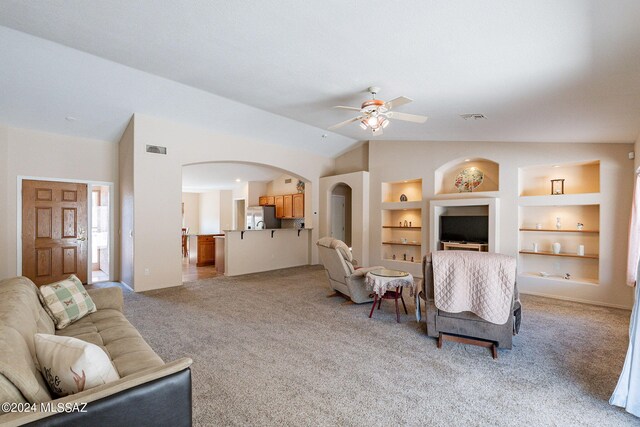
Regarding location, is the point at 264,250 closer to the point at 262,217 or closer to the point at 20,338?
the point at 262,217

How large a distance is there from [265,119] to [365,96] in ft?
8.92

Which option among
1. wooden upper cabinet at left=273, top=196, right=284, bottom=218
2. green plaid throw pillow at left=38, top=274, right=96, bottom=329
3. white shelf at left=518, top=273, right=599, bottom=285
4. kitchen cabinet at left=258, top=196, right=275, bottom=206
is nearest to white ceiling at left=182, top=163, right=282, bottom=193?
kitchen cabinet at left=258, top=196, right=275, bottom=206

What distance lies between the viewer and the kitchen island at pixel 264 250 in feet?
22.2

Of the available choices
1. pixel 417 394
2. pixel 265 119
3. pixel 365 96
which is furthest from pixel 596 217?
pixel 265 119

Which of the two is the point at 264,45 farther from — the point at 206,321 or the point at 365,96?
the point at 206,321

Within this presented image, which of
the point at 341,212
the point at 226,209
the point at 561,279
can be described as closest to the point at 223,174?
the point at 226,209

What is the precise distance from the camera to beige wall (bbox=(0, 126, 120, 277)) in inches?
200

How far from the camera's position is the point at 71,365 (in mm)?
1290

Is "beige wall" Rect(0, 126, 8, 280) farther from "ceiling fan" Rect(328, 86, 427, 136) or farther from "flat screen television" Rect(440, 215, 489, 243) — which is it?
"flat screen television" Rect(440, 215, 489, 243)

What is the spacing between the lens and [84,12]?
2.78m

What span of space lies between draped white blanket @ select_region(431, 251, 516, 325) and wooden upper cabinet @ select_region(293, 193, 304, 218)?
6.38 m

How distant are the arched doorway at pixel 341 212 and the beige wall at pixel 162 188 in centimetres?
359

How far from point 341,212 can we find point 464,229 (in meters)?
3.90

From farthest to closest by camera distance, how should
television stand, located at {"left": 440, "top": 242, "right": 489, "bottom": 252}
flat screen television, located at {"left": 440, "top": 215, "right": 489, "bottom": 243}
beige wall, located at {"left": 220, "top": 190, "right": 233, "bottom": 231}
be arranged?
1. beige wall, located at {"left": 220, "top": 190, "right": 233, "bottom": 231}
2. flat screen television, located at {"left": 440, "top": 215, "right": 489, "bottom": 243}
3. television stand, located at {"left": 440, "top": 242, "right": 489, "bottom": 252}
